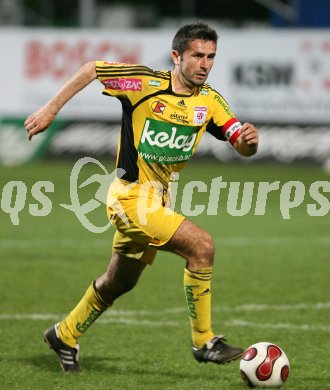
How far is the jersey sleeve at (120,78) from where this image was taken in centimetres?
624

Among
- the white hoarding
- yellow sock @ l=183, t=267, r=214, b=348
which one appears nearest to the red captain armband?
yellow sock @ l=183, t=267, r=214, b=348

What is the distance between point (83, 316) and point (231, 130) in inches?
60.2

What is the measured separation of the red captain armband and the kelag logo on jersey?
0.21 meters

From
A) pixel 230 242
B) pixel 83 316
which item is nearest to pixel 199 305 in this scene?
pixel 83 316

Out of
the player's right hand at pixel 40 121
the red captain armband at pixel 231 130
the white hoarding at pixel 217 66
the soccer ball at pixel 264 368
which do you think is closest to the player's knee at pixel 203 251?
the soccer ball at pixel 264 368

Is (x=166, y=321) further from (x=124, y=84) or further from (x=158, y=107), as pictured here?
(x=124, y=84)

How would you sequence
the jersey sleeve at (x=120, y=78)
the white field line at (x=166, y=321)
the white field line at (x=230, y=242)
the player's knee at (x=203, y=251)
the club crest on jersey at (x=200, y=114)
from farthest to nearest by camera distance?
the white field line at (x=230, y=242)
the white field line at (x=166, y=321)
the club crest on jersey at (x=200, y=114)
the jersey sleeve at (x=120, y=78)
the player's knee at (x=203, y=251)

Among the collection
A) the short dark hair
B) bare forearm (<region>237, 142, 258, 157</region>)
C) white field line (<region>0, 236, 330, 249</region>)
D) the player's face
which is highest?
the short dark hair

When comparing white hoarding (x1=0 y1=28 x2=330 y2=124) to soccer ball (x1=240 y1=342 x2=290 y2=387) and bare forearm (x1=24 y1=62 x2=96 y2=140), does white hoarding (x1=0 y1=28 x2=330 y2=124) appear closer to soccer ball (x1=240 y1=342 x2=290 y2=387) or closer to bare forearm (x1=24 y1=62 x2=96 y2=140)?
bare forearm (x1=24 y1=62 x2=96 y2=140)

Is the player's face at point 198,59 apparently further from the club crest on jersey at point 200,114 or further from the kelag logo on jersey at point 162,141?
the kelag logo on jersey at point 162,141

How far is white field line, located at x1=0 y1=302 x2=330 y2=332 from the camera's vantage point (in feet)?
25.7

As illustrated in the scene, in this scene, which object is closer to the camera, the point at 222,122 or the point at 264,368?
the point at 264,368

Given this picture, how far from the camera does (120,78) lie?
625 centimetres

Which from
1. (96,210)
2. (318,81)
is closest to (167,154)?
(96,210)
